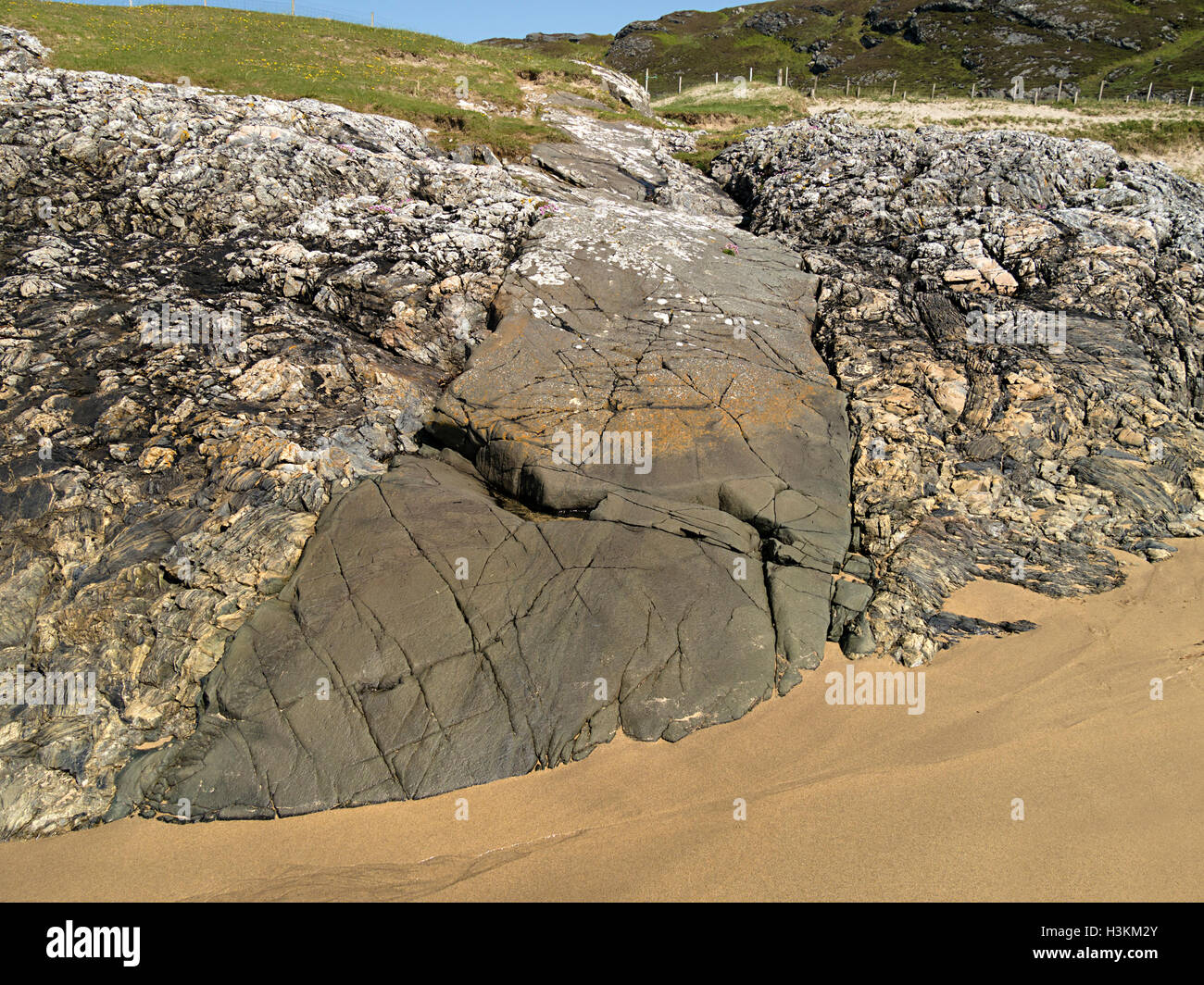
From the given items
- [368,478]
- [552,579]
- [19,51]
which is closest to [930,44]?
[19,51]

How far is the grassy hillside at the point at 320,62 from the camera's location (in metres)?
24.0

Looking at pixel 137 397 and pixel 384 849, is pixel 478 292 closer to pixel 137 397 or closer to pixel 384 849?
pixel 137 397

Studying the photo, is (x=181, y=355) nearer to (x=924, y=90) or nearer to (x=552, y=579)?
(x=552, y=579)

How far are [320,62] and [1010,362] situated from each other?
28.2 meters

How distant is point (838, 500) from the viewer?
12.2 meters

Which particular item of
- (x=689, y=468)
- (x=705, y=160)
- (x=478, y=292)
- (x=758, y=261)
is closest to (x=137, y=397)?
(x=478, y=292)

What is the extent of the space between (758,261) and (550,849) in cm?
1448

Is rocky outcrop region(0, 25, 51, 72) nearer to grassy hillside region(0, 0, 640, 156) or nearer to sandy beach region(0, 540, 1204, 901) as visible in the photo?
grassy hillside region(0, 0, 640, 156)

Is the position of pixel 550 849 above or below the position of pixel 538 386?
below

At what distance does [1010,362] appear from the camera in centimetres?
1394

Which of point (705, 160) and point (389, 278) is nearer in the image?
point (389, 278)

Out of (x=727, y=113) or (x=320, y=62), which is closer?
(x=320, y=62)

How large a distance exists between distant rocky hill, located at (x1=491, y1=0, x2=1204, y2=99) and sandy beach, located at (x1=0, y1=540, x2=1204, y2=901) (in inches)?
2538

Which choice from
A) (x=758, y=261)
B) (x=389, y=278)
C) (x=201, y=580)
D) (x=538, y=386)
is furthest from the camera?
(x=758, y=261)
